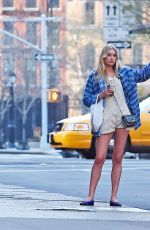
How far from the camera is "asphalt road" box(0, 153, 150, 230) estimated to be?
9.14 metres

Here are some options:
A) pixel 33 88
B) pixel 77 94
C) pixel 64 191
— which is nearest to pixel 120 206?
pixel 64 191

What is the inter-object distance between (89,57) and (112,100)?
5923 centimetres

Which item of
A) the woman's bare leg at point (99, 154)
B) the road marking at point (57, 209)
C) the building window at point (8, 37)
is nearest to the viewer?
the road marking at point (57, 209)

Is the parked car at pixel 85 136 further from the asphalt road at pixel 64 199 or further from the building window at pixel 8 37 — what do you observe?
the building window at pixel 8 37

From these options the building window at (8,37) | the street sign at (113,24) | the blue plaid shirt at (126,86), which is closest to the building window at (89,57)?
the building window at (8,37)

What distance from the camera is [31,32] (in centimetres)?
6238

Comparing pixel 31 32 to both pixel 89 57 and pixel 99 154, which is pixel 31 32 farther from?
pixel 99 154

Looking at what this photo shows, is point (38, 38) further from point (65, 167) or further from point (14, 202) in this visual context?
point (14, 202)

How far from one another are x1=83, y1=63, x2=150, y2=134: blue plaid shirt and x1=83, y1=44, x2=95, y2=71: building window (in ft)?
187

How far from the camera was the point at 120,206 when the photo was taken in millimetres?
10664

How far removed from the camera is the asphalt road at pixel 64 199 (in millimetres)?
9141

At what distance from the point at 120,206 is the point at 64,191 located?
229cm

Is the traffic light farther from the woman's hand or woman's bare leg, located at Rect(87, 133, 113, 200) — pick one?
the woman's hand

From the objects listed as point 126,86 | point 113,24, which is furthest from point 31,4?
point 126,86
